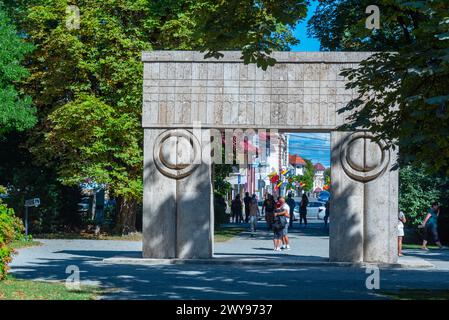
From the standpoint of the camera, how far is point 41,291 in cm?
1470

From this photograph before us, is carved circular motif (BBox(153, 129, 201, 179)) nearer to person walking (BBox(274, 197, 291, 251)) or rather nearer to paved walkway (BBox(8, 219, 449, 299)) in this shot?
paved walkway (BBox(8, 219, 449, 299))

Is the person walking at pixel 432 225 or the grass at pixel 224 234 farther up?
the person walking at pixel 432 225

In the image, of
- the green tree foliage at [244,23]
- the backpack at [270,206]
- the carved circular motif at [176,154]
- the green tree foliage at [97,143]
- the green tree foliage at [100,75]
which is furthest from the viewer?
the backpack at [270,206]

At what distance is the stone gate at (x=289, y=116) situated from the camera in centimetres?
2238

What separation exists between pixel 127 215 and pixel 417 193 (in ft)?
39.1

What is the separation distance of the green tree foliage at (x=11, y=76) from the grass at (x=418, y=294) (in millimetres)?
18665

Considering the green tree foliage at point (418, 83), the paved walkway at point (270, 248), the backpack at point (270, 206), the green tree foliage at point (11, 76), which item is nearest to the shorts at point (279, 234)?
the paved walkway at point (270, 248)

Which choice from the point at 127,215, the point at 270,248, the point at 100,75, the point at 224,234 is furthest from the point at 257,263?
the point at 224,234

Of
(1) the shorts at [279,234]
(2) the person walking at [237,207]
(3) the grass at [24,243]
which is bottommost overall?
(3) the grass at [24,243]

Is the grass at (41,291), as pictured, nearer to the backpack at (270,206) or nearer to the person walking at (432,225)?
the person walking at (432,225)

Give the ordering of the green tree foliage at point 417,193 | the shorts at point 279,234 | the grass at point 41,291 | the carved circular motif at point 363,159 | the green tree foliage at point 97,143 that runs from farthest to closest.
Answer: the green tree foliage at point 417,193 < the green tree foliage at point 97,143 < the shorts at point 279,234 < the carved circular motif at point 363,159 < the grass at point 41,291

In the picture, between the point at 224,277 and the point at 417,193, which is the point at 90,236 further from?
the point at 224,277

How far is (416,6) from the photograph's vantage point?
36.6ft

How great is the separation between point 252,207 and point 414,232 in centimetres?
697
